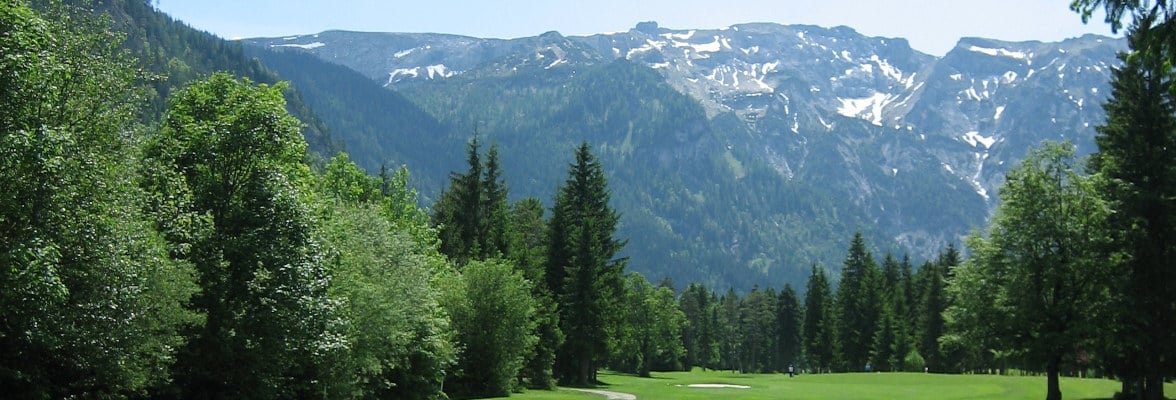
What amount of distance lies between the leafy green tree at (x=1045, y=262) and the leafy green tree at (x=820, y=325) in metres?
68.8

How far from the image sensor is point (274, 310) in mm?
29406

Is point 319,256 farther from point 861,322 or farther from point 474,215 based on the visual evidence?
point 861,322

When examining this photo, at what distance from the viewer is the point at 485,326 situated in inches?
1983

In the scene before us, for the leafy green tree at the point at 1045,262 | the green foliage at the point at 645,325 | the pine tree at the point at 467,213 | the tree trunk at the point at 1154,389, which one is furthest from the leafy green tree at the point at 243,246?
the green foliage at the point at 645,325

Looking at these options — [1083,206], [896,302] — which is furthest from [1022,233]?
[896,302]

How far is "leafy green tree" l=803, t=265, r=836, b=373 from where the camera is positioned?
116m

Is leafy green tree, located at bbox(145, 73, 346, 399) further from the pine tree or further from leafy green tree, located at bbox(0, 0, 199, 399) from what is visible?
the pine tree

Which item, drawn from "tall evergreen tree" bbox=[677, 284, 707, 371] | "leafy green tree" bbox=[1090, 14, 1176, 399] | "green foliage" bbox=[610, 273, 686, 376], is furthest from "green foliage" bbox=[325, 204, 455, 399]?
"tall evergreen tree" bbox=[677, 284, 707, 371]

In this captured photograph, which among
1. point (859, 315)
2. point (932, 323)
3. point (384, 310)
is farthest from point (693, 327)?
point (384, 310)

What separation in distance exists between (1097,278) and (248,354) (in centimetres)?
3720

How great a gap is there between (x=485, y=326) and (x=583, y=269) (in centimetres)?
1630

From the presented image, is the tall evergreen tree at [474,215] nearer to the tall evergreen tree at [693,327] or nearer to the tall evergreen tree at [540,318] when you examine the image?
the tall evergreen tree at [540,318]

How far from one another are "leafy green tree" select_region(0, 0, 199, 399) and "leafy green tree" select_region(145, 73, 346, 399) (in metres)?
2.88

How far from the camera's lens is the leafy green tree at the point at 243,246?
29016mm
